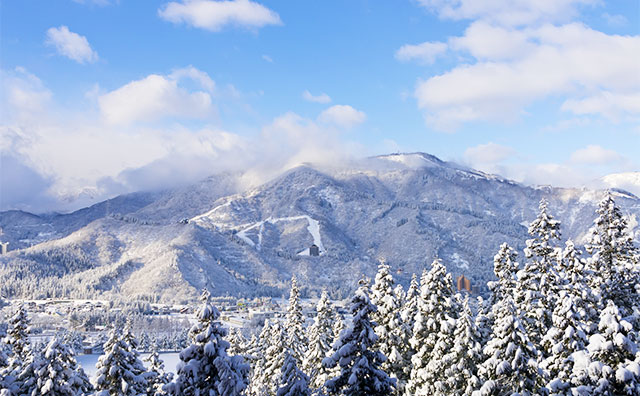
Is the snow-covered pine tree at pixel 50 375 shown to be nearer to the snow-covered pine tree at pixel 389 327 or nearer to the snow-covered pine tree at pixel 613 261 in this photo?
the snow-covered pine tree at pixel 389 327

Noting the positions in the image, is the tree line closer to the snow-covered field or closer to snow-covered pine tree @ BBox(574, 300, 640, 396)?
snow-covered pine tree @ BBox(574, 300, 640, 396)

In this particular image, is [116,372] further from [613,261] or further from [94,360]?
[94,360]

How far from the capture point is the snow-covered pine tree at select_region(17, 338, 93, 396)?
29.0m

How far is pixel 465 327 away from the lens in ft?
111

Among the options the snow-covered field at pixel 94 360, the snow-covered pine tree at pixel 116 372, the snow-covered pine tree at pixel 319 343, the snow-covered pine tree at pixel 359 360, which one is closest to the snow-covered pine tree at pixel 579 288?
the snow-covered pine tree at pixel 359 360

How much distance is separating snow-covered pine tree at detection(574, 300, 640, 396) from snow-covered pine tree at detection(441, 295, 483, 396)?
9.40m

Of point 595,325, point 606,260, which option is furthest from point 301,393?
point 606,260

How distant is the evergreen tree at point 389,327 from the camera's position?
38719 mm

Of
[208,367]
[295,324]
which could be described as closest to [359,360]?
[208,367]

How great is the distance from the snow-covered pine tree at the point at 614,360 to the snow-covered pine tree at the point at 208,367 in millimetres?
16095

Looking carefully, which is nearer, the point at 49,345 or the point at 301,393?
the point at 301,393

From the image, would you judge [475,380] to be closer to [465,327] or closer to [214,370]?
[465,327]

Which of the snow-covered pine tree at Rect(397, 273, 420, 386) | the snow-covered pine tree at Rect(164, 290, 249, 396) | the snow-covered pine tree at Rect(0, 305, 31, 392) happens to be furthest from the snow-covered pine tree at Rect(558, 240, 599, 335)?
the snow-covered pine tree at Rect(0, 305, 31, 392)

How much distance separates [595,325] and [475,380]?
7818 millimetres
